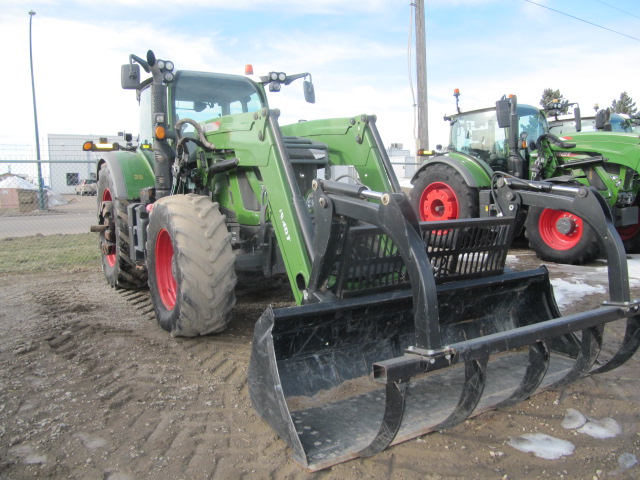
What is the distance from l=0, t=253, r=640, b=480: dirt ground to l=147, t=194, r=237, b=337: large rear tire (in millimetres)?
276

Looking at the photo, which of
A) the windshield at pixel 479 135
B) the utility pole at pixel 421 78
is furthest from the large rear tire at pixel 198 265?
the utility pole at pixel 421 78

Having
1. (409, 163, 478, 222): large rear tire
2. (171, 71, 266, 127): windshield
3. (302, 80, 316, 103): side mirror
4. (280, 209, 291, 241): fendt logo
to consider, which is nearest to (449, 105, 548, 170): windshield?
(409, 163, 478, 222): large rear tire

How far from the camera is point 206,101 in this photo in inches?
210

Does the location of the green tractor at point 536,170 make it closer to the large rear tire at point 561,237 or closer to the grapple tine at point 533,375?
the large rear tire at point 561,237

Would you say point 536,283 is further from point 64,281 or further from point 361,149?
point 64,281

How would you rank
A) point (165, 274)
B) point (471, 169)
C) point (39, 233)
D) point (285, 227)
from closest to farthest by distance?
point (285, 227) → point (165, 274) → point (471, 169) → point (39, 233)

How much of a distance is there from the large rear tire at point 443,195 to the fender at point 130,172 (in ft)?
14.6

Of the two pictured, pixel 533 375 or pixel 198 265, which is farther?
pixel 198 265

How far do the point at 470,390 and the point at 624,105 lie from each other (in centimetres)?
4423

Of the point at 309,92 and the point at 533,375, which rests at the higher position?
the point at 309,92

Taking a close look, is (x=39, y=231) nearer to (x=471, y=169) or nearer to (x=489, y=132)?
(x=471, y=169)

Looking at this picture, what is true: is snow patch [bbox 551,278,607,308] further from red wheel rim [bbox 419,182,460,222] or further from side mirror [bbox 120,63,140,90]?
side mirror [bbox 120,63,140,90]

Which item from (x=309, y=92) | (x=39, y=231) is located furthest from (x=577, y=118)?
(x=39, y=231)

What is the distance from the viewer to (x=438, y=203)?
9156mm
